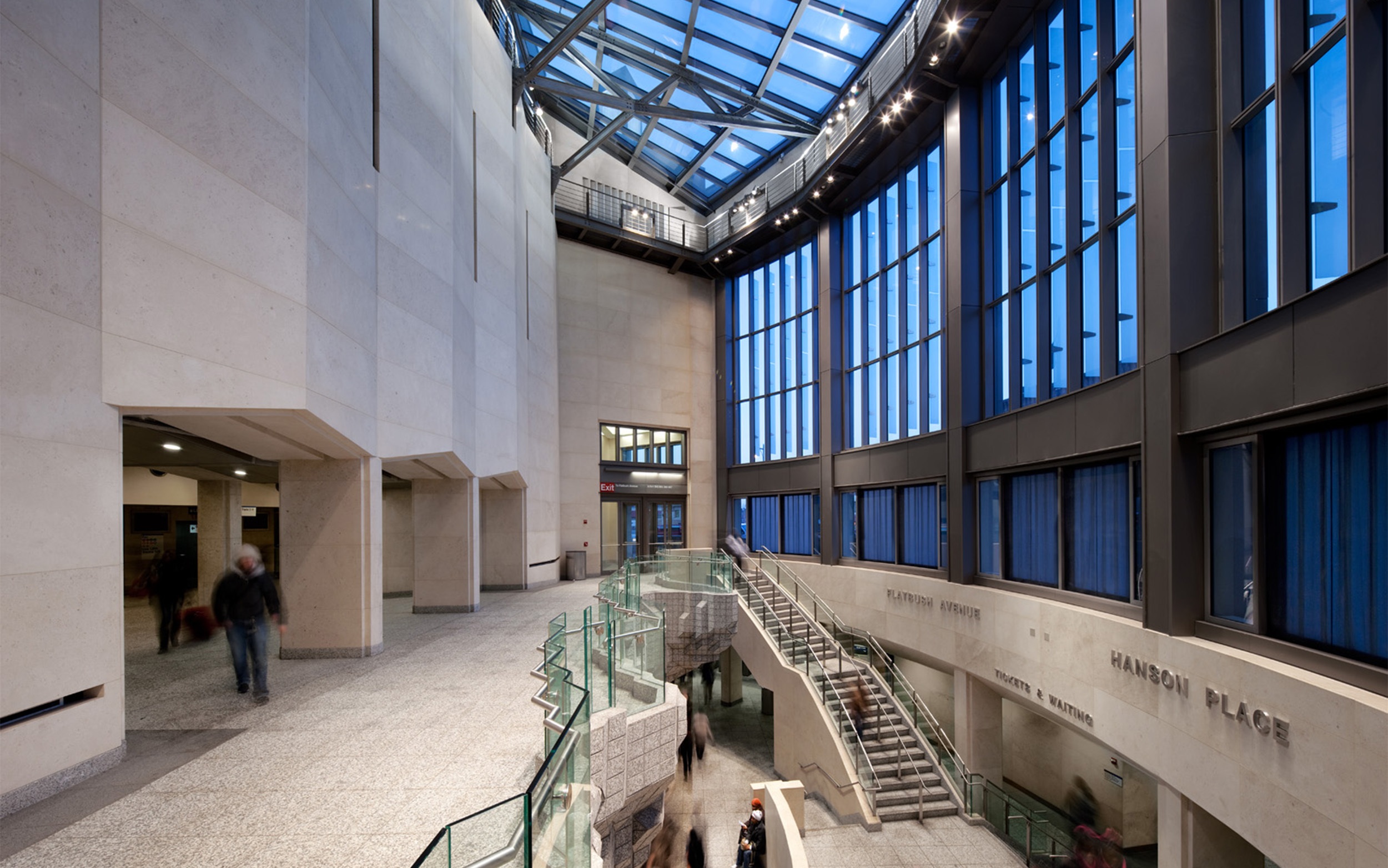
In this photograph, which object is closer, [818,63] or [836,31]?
[836,31]

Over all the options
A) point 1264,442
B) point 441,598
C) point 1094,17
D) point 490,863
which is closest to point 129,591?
point 441,598

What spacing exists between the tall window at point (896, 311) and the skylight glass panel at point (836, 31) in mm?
3466

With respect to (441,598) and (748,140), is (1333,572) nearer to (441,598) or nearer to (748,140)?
(441,598)

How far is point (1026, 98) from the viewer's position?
557 inches

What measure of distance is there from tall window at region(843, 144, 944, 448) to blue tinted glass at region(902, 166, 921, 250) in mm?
21

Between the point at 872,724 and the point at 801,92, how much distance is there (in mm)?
17933

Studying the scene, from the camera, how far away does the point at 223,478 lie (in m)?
16.2

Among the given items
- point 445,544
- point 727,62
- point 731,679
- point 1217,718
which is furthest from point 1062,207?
point 731,679

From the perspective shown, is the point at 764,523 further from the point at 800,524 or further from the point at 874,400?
the point at 874,400

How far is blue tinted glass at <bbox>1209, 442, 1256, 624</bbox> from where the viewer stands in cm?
772

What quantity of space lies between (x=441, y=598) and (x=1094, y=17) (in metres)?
17.1

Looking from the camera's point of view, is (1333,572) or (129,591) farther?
(129,591)

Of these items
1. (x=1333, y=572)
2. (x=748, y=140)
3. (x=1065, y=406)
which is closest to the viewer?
(x=1333, y=572)

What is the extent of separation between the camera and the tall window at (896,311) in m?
17.3
